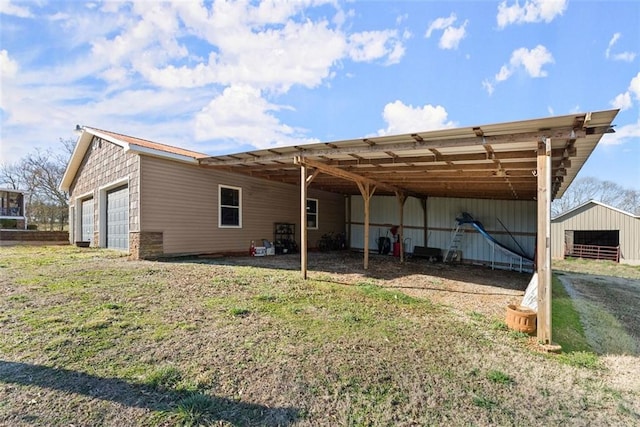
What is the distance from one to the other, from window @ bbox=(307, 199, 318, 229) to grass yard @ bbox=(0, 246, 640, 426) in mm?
8711

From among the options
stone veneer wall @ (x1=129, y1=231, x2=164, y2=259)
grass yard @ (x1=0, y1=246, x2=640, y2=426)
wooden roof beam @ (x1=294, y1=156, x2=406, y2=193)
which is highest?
wooden roof beam @ (x1=294, y1=156, x2=406, y2=193)

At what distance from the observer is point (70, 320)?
137 inches

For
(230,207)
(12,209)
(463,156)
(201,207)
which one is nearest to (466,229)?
(463,156)

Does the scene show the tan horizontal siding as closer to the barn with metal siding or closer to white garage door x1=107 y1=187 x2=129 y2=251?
white garage door x1=107 y1=187 x2=129 y2=251

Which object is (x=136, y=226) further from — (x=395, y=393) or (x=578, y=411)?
(x=578, y=411)

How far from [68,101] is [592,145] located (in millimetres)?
15405

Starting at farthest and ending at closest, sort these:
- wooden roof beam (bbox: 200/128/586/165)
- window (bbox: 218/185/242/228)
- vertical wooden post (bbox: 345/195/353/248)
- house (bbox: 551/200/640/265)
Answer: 1. vertical wooden post (bbox: 345/195/353/248)
2. house (bbox: 551/200/640/265)
3. window (bbox: 218/185/242/228)
4. wooden roof beam (bbox: 200/128/586/165)

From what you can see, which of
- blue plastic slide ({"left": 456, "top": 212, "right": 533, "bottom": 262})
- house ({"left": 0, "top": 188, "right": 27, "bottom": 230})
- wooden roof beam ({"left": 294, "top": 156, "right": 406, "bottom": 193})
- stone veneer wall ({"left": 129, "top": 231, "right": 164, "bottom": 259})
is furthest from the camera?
house ({"left": 0, "top": 188, "right": 27, "bottom": 230})

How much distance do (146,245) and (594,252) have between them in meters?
18.8

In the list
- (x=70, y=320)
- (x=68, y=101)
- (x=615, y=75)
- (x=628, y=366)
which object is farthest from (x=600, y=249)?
(x=68, y=101)

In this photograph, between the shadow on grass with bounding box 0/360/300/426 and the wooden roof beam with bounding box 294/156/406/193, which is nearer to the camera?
the shadow on grass with bounding box 0/360/300/426

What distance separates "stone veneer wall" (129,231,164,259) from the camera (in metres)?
8.03

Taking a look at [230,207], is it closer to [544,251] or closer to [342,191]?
[342,191]

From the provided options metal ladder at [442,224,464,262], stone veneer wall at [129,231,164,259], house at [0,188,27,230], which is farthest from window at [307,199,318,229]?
house at [0,188,27,230]
